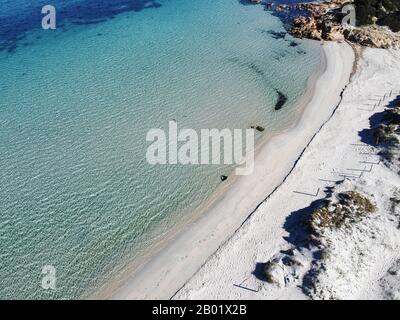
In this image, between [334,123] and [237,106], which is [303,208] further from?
[237,106]

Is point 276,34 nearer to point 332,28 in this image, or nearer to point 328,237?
point 332,28

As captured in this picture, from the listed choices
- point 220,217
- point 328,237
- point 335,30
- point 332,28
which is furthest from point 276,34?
point 328,237

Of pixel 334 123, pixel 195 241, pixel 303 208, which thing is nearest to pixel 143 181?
pixel 195 241

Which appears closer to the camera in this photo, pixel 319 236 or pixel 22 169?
pixel 319 236

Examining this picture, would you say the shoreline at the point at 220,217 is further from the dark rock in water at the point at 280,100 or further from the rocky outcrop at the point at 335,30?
the rocky outcrop at the point at 335,30
